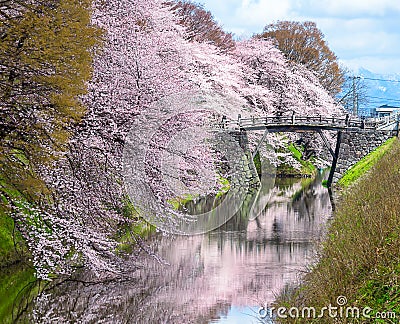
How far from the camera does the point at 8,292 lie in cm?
1466

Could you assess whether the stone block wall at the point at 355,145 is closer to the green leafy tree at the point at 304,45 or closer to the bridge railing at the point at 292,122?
the bridge railing at the point at 292,122

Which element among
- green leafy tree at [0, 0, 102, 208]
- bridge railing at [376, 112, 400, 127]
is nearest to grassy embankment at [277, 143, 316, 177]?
bridge railing at [376, 112, 400, 127]

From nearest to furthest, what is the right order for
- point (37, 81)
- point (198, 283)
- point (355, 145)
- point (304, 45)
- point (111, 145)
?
point (37, 81), point (111, 145), point (198, 283), point (355, 145), point (304, 45)

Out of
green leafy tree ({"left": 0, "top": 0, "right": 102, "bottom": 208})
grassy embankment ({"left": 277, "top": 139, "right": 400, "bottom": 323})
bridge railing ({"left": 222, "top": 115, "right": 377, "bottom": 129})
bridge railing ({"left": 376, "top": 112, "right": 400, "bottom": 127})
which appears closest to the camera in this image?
grassy embankment ({"left": 277, "top": 139, "right": 400, "bottom": 323})

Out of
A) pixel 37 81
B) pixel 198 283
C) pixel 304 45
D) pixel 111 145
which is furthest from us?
pixel 304 45

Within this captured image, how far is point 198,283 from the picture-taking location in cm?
1634

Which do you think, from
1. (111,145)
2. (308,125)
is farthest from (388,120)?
(111,145)

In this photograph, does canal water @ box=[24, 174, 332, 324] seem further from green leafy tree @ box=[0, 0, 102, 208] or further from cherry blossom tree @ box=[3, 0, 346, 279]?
green leafy tree @ box=[0, 0, 102, 208]

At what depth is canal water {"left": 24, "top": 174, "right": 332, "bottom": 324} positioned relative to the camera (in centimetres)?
1405

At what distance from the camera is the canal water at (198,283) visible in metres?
14.1

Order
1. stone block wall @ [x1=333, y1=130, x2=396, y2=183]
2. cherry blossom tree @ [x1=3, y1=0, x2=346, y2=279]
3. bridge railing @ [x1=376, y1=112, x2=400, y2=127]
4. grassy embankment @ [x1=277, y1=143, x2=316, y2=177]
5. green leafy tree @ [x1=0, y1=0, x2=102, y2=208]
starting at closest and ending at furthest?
green leafy tree @ [x1=0, y1=0, x2=102, y2=208]
cherry blossom tree @ [x1=3, y1=0, x2=346, y2=279]
stone block wall @ [x1=333, y1=130, x2=396, y2=183]
bridge railing @ [x1=376, y1=112, x2=400, y2=127]
grassy embankment @ [x1=277, y1=143, x2=316, y2=177]

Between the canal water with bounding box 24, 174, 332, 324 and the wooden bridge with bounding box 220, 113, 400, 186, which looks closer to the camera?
the canal water with bounding box 24, 174, 332, 324

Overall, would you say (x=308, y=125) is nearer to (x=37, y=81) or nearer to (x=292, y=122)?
(x=292, y=122)

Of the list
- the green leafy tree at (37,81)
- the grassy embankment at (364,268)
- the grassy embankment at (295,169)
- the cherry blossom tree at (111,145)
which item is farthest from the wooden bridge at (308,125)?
the grassy embankment at (364,268)
